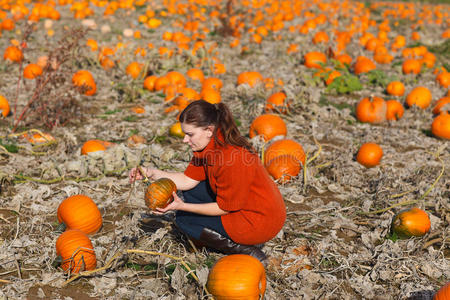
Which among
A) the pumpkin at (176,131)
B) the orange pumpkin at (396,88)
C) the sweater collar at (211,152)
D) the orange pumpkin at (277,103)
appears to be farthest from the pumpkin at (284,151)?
the orange pumpkin at (396,88)

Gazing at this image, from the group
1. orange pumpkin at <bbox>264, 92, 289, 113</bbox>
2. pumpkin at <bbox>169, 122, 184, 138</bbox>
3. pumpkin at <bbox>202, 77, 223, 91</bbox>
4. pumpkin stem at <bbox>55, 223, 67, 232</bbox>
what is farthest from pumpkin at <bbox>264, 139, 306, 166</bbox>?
pumpkin at <bbox>202, 77, 223, 91</bbox>

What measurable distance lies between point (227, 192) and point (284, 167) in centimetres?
207

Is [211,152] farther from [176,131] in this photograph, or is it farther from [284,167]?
[176,131]

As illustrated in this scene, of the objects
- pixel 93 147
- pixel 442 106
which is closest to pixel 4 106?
pixel 93 147

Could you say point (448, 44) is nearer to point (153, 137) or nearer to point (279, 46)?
point (279, 46)

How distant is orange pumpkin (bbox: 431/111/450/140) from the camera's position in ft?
23.2

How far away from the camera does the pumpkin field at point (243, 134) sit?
12.8 feet

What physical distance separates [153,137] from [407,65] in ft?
21.1

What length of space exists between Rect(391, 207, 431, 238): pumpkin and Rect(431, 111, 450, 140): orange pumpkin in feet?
9.57

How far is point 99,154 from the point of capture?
5.74 metres

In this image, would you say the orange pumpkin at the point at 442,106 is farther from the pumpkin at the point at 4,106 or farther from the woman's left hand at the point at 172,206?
the pumpkin at the point at 4,106

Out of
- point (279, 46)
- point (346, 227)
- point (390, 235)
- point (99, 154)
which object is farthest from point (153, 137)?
point (279, 46)

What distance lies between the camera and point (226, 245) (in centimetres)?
409

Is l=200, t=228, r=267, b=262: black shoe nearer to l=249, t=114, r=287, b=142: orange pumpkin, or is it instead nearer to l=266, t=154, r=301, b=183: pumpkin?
l=266, t=154, r=301, b=183: pumpkin
